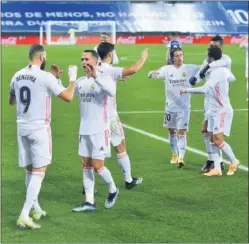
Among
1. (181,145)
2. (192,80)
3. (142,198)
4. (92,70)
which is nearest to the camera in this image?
(92,70)

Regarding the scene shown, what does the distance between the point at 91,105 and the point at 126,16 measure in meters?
54.9

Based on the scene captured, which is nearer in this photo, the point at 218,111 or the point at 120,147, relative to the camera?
the point at 120,147

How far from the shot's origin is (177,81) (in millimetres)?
15320

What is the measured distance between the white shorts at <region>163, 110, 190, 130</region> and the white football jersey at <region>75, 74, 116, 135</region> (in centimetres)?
402

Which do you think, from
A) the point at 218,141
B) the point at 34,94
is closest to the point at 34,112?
the point at 34,94

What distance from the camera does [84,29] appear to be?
62719 millimetres

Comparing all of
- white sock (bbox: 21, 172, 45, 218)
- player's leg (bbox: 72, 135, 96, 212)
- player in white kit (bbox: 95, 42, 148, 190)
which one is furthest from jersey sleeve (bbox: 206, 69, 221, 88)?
white sock (bbox: 21, 172, 45, 218)

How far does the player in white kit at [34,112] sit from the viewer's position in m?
10.5

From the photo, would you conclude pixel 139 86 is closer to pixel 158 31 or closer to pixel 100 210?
pixel 100 210

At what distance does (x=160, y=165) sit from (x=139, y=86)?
56.6 feet

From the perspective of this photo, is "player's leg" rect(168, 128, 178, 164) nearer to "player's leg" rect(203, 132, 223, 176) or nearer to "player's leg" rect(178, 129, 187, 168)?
"player's leg" rect(178, 129, 187, 168)

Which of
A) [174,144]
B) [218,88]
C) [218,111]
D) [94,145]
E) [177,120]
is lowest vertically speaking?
[174,144]

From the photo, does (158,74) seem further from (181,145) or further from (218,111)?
(218,111)

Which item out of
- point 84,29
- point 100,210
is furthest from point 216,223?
point 84,29
